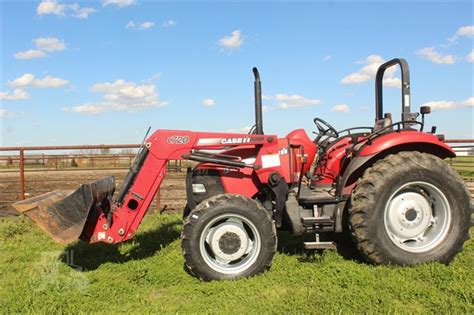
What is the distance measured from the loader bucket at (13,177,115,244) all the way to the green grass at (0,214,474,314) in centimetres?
48

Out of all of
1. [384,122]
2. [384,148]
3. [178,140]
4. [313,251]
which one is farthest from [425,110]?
[178,140]

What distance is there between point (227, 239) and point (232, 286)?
1.73 ft

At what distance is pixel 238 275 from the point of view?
4.39 m

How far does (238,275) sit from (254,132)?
1881 millimetres

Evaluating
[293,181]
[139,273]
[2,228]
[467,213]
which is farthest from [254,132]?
[2,228]

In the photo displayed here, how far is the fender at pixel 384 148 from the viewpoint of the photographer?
473 cm

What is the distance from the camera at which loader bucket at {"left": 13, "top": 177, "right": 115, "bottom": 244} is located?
171 inches

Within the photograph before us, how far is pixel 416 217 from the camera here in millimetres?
4746

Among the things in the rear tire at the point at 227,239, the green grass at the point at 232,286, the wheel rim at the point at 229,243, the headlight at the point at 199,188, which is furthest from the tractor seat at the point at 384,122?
the headlight at the point at 199,188

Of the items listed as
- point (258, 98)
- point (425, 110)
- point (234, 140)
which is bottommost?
point (234, 140)

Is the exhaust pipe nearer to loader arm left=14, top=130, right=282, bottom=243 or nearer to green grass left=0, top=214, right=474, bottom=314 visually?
loader arm left=14, top=130, right=282, bottom=243

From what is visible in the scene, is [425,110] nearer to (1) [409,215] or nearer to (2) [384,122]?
(2) [384,122]

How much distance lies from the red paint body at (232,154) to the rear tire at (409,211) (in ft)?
0.83

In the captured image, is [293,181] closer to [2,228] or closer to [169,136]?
[169,136]
